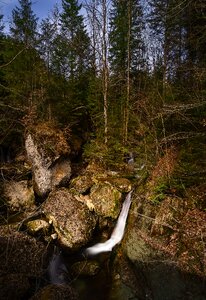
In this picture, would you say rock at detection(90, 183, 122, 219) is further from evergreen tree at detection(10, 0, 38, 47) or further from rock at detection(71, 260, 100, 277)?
evergreen tree at detection(10, 0, 38, 47)

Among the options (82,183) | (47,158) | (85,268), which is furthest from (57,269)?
(47,158)

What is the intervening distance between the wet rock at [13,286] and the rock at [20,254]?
1.05 feet

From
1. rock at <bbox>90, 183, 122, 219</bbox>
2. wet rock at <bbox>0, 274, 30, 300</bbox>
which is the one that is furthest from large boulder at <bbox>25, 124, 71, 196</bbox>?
wet rock at <bbox>0, 274, 30, 300</bbox>

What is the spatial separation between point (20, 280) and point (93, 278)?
238 centimetres

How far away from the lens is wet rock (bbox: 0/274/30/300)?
7254 mm

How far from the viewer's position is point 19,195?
41.7 feet

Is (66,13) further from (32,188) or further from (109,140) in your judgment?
(32,188)

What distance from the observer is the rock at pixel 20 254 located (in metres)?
8.27

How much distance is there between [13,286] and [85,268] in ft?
8.07

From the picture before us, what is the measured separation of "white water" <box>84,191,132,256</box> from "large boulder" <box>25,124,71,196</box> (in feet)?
11.2

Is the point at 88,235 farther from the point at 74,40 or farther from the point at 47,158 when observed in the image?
the point at 74,40

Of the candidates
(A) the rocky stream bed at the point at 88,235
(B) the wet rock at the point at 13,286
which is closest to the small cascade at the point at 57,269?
(A) the rocky stream bed at the point at 88,235

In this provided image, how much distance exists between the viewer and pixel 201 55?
11.7m

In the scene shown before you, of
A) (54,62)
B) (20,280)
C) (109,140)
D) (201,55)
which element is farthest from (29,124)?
(201,55)
